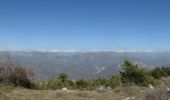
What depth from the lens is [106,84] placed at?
34.4 metres

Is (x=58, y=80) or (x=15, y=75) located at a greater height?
(x=15, y=75)

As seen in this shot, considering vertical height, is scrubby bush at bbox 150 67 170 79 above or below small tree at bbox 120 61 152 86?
below

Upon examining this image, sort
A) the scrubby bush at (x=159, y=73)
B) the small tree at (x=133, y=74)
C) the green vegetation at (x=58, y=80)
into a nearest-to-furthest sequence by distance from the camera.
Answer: the green vegetation at (x=58, y=80)
the small tree at (x=133, y=74)
the scrubby bush at (x=159, y=73)

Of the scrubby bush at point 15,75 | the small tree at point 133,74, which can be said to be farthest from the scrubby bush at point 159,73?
the scrubby bush at point 15,75

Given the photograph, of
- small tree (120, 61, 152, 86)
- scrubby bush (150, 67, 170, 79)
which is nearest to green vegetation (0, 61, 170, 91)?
small tree (120, 61, 152, 86)

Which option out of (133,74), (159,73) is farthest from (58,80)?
(159,73)

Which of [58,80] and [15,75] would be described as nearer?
[15,75]

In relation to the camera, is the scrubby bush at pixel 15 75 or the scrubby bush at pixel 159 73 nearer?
the scrubby bush at pixel 15 75

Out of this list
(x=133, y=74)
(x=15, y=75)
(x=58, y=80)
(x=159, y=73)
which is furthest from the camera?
(x=159, y=73)

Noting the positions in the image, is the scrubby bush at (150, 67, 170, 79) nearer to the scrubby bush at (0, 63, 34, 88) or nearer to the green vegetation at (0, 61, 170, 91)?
the green vegetation at (0, 61, 170, 91)

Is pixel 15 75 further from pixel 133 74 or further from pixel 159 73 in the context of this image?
pixel 159 73

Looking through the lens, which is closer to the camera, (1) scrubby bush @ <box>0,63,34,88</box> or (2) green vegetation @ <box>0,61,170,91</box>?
(1) scrubby bush @ <box>0,63,34,88</box>

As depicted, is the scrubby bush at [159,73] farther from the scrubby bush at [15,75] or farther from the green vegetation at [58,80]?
the scrubby bush at [15,75]

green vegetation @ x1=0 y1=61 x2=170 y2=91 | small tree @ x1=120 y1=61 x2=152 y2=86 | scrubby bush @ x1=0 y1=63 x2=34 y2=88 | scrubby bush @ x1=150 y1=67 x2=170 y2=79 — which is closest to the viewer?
scrubby bush @ x1=0 y1=63 x2=34 y2=88
